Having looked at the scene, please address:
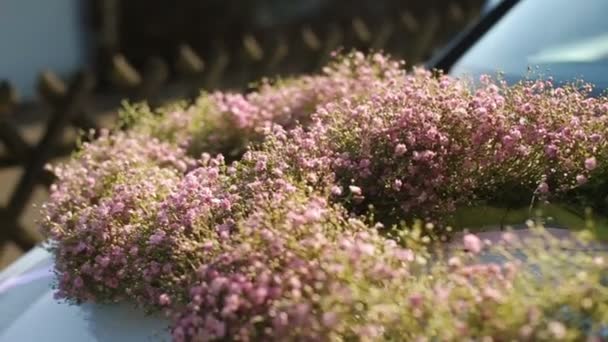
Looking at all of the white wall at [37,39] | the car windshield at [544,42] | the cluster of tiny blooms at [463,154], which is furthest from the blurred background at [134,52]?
the cluster of tiny blooms at [463,154]

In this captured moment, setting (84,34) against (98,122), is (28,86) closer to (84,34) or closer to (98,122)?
(84,34)

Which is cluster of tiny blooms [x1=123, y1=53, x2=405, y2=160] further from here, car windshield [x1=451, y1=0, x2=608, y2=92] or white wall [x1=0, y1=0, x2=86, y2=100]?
white wall [x1=0, y1=0, x2=86, y2=100]

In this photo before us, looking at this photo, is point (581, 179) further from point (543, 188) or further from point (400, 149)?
point (400, 149)

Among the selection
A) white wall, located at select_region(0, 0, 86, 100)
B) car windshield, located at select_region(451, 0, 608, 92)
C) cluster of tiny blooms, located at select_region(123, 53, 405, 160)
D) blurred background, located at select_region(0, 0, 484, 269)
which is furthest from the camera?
white wall, located at select_region(0, 0, 86, 100)

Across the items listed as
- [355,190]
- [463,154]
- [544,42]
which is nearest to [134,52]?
[544,42]

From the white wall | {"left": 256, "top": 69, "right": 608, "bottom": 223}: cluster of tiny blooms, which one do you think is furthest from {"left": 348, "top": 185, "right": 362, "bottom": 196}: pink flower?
the white wall

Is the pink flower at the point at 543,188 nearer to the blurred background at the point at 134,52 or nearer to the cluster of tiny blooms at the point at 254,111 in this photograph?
the cluster of tiny blooms at the point at 254,111
